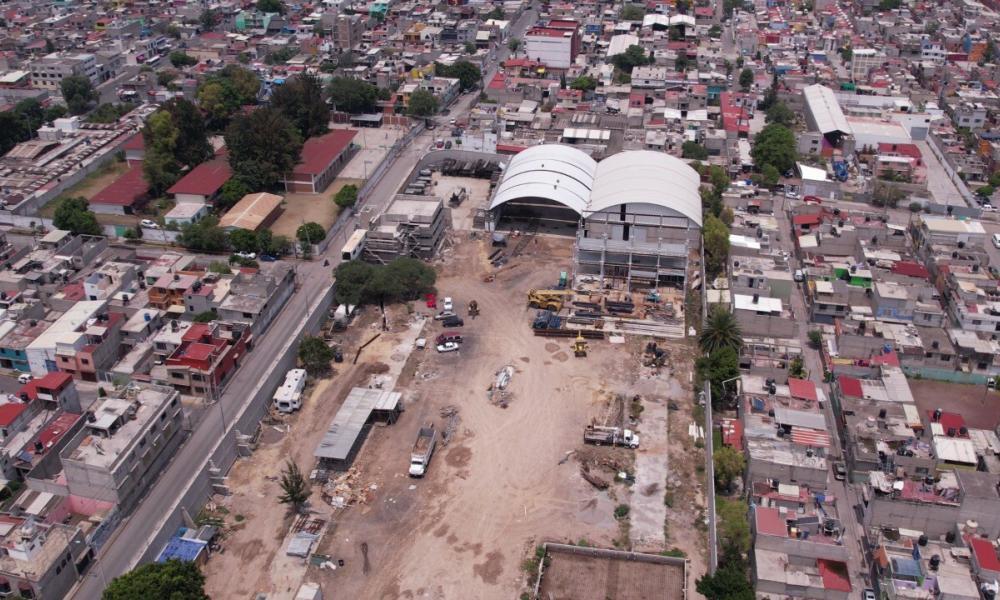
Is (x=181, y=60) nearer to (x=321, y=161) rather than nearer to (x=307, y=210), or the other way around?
(x=321, y=161)

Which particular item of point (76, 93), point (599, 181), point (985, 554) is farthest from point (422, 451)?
point (76, 93)

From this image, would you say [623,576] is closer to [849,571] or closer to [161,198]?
[849,571]

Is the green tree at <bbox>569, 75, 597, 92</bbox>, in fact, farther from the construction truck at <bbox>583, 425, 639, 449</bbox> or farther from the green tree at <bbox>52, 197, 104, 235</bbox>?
the construction truck at <bbox>583, 425, 639, 449</bbox>

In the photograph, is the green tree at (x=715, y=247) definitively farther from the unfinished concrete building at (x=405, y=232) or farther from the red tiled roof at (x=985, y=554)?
the red tiled roof at (x=985, y=554)

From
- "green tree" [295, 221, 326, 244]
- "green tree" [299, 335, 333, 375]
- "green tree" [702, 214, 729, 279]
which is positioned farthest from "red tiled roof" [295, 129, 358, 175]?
"green tree" [702, 214, 729, 279]

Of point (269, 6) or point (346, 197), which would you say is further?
point (269, 6)

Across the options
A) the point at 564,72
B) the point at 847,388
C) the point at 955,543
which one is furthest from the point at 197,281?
the point at 564,72

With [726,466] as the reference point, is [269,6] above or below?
above
